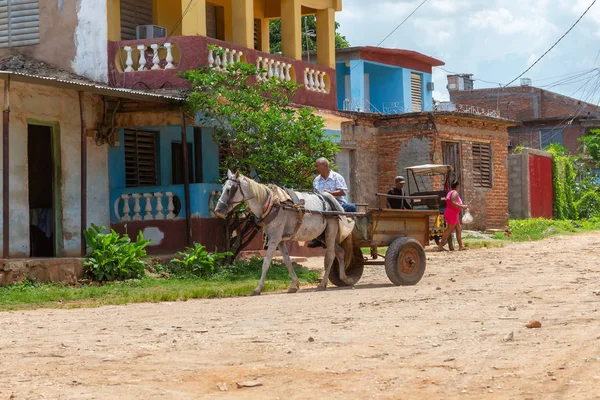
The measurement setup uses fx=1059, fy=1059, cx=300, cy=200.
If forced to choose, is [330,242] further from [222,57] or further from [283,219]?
[222,57]

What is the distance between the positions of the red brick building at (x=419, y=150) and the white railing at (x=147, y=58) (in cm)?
911

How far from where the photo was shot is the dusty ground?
22.9 ft

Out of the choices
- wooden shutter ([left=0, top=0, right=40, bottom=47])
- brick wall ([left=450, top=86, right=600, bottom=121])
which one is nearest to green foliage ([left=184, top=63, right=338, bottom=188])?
wooden shutter ([left=0, top=0, right=40, bottom=47])

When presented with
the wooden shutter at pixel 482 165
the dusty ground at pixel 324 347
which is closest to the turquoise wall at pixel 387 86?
the wooden shutter at pixel 482 165

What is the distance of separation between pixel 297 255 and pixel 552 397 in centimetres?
1426

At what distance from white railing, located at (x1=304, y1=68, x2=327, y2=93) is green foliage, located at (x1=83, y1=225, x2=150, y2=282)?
6132mm

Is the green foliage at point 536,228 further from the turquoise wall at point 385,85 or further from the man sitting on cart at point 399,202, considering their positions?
the man sitting on cart at point 399,202

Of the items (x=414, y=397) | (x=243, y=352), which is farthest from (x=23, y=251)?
(x=414, y=397)

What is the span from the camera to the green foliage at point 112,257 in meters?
15.7

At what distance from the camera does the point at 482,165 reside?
30047 millimetres

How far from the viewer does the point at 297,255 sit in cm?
2062

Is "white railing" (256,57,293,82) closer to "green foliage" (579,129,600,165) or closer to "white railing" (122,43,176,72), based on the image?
"white railing" (122,43,176,72)

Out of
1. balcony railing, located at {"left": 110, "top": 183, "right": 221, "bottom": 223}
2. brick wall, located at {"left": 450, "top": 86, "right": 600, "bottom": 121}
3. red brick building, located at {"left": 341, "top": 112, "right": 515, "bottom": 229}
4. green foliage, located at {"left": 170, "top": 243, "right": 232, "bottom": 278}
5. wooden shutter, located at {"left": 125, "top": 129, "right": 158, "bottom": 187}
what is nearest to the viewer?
green foliage, located at {"left": 170, "top": 243, "right": 232, "bottom": 278}

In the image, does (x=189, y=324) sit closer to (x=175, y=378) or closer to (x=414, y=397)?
(x=175, y=378)
